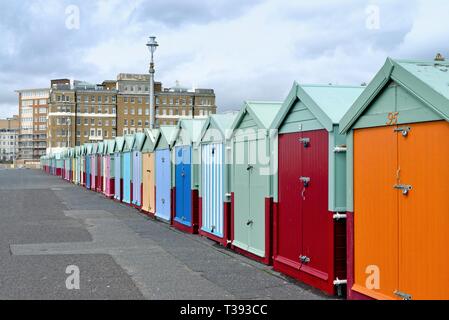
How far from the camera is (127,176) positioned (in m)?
23.5

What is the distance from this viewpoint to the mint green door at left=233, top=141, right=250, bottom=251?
10.9 m

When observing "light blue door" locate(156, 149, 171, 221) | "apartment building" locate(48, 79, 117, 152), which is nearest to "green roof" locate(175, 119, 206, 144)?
"light blue door" locate(156, 149, 171, 221)

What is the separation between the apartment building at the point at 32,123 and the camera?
154625 millimetres

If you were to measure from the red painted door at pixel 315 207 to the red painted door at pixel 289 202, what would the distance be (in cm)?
18

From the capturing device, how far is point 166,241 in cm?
1299

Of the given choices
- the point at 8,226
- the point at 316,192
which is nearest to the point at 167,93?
the point at 8,226

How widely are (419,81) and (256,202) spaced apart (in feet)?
16.4

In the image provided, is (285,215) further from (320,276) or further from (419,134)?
(419,134)

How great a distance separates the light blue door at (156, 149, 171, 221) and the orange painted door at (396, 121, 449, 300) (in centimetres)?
1093

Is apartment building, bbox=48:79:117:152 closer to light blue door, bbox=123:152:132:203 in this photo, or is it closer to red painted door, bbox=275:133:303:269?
light blue door, bbox=123:152:132:203

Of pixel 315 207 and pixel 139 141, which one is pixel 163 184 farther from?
pixel 315 207

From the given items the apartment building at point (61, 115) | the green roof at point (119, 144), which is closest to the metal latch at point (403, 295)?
the green roof at point (119, 144)

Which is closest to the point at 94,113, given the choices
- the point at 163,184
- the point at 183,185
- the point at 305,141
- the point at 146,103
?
the point at 146,103
